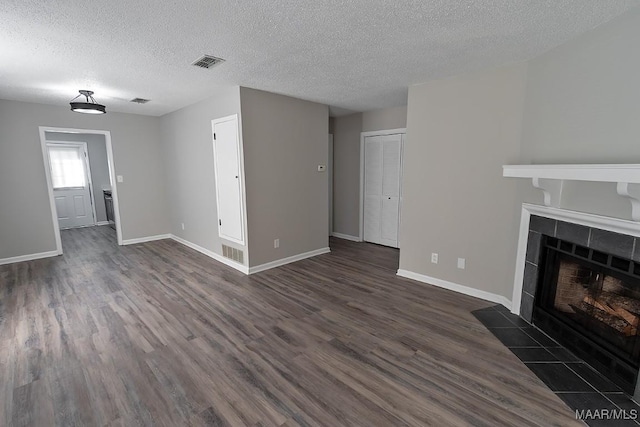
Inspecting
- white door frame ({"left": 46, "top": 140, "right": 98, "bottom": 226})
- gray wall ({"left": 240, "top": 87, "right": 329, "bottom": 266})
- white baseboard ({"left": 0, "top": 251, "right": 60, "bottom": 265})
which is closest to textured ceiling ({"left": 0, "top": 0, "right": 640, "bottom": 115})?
gray wall ({"left": 240, "top": 87, "right": 329, "bottom": 266})

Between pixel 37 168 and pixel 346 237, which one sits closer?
pixel 37 168

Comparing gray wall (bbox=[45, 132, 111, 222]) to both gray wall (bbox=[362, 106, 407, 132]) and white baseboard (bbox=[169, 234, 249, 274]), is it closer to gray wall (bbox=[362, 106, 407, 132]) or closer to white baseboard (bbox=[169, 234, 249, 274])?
white baseboard (bbox=[169, 234, 249, 274])

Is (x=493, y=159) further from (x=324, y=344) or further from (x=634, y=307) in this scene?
(x=324, y=344)

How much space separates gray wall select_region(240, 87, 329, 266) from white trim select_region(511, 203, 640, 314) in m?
2.82

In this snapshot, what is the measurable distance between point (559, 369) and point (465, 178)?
1870 millimetres

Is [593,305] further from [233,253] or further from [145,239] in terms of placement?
[145,239]

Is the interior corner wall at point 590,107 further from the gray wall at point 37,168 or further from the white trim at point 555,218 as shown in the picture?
the gray wall at point 37,168

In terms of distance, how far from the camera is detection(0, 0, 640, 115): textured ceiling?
71.7 inches

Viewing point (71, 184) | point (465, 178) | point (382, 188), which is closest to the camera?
point (465, 178)

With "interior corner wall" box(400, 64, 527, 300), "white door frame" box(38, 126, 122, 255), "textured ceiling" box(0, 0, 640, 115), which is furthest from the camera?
"white door frame" box(38, 126, 122, 255)

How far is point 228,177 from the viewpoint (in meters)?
4.04

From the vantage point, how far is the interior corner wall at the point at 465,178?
285 centimetres

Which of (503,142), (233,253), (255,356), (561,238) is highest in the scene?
(503,142)

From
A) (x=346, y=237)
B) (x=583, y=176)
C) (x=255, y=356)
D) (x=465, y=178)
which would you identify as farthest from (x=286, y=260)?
(x=583, y=176)
